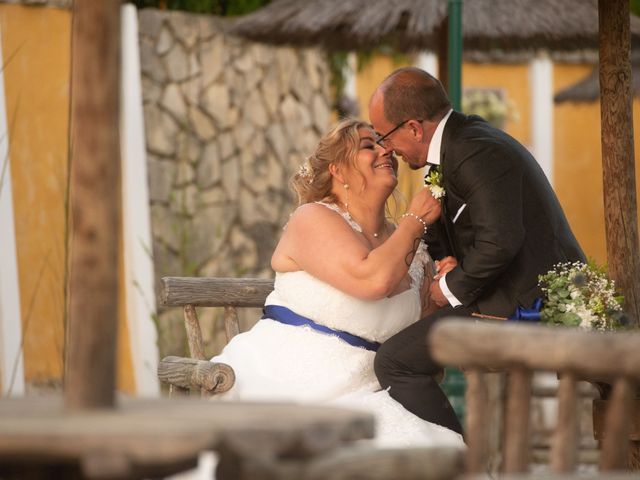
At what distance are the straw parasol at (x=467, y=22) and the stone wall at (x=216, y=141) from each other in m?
1.63

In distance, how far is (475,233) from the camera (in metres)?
4.21

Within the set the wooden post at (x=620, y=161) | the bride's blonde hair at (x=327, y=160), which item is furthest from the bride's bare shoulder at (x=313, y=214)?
the wooden post at (x=620, y=161)

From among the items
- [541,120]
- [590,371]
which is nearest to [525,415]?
[590,371]

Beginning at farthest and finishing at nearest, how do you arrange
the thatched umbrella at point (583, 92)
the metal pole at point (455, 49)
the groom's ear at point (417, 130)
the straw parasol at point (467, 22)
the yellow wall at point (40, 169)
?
1. the thatched umbrella at point (583, 92)
2. the yellow wall at point (40, 169)
3. the straw parasol at point (467, 22)
4. the metal pole at point (455, 49)
5. the groom's ear at point (417, 130)

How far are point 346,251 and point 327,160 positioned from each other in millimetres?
496

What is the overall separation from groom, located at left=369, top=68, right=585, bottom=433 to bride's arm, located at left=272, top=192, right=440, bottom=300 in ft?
0.49

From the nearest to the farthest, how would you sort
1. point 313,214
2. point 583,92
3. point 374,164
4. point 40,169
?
point 313,214
point 374,164
point 40,169
point 583,92

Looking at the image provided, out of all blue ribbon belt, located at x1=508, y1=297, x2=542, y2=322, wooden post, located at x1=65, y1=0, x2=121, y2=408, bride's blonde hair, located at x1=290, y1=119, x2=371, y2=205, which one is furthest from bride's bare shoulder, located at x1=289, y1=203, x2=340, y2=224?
wooden post, located at x1=65, y1=0, x2=121, y2=408

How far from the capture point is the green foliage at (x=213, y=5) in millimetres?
9258

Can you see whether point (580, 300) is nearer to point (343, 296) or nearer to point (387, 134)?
point (343, 296)

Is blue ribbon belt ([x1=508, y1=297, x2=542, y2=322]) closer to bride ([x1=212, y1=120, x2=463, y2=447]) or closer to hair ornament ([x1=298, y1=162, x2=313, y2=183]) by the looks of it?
bride ([x1=212, y1=120, x2=463, y2=447])

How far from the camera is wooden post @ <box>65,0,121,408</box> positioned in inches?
98.7

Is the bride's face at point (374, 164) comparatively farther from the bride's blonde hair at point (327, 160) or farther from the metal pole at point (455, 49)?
the metal pole at point (455, 49)

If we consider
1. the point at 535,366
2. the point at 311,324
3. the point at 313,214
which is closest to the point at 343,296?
the point at 311,324
